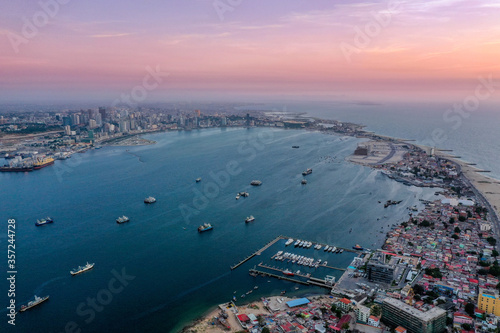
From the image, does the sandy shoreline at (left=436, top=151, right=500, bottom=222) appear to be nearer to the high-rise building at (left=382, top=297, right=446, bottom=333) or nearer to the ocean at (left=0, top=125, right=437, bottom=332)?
the ocean at (left=0, top=125, right=437, bottom=332)

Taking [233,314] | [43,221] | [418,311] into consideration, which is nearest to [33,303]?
[233,314]

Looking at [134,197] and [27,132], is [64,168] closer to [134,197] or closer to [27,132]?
[134,197]

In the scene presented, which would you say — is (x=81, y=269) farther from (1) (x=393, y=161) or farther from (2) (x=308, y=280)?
(1) (x=393, y=161)

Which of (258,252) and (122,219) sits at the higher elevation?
(258,252)

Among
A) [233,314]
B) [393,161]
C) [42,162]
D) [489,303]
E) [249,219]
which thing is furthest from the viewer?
[393,161]

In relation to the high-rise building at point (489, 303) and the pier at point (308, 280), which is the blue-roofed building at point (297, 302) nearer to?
the pier at point (308, 280)

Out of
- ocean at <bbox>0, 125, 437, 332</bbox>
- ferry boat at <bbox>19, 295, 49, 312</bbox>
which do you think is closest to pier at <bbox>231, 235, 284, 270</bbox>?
ocean at <bbox>0, 125, 437, 332</bbox>

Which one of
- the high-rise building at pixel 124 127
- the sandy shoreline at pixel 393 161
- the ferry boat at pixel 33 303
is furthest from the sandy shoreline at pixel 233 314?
the high-rise building at pixel 124 127
